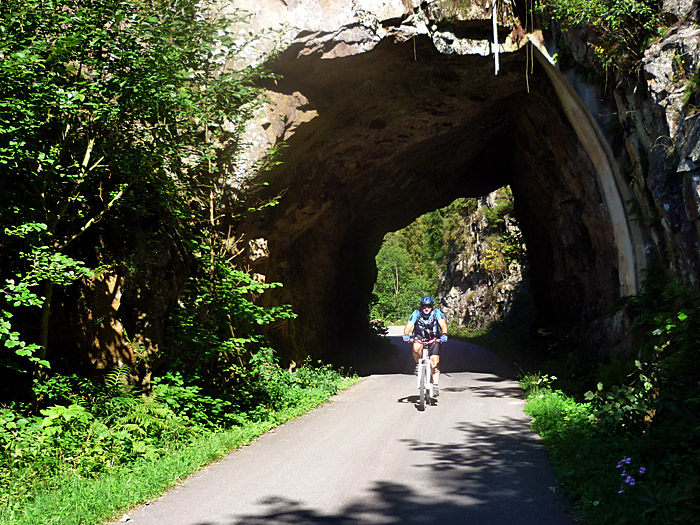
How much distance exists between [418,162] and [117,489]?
14175 mm

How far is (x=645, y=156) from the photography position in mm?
9742

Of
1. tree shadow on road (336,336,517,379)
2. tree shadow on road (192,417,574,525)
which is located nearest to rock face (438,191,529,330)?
tree shadow on road (336,336,517,379)

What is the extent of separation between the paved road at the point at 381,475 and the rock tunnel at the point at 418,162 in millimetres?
4988

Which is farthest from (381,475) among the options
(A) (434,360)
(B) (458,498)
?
(A) (434,360)

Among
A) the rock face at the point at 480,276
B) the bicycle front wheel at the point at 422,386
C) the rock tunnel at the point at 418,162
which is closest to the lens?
the bicycle front wheel at the point at 422,386

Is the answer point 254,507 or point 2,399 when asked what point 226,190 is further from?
point 254,507

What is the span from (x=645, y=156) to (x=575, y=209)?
5.08 m

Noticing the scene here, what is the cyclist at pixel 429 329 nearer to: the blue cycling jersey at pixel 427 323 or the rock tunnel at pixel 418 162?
the blue cycling jersey at pixel 427 323

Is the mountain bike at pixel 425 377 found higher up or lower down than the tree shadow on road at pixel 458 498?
higher up

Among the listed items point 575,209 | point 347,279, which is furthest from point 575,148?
point 347,279

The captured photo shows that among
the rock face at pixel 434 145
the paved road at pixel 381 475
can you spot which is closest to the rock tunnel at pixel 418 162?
the rock face at pixel 434 145

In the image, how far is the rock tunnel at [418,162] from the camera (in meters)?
11.9

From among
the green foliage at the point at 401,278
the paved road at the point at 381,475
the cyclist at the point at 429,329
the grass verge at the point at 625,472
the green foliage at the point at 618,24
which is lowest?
the paved road at the point at 381,475

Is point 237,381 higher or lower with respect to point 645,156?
lower
